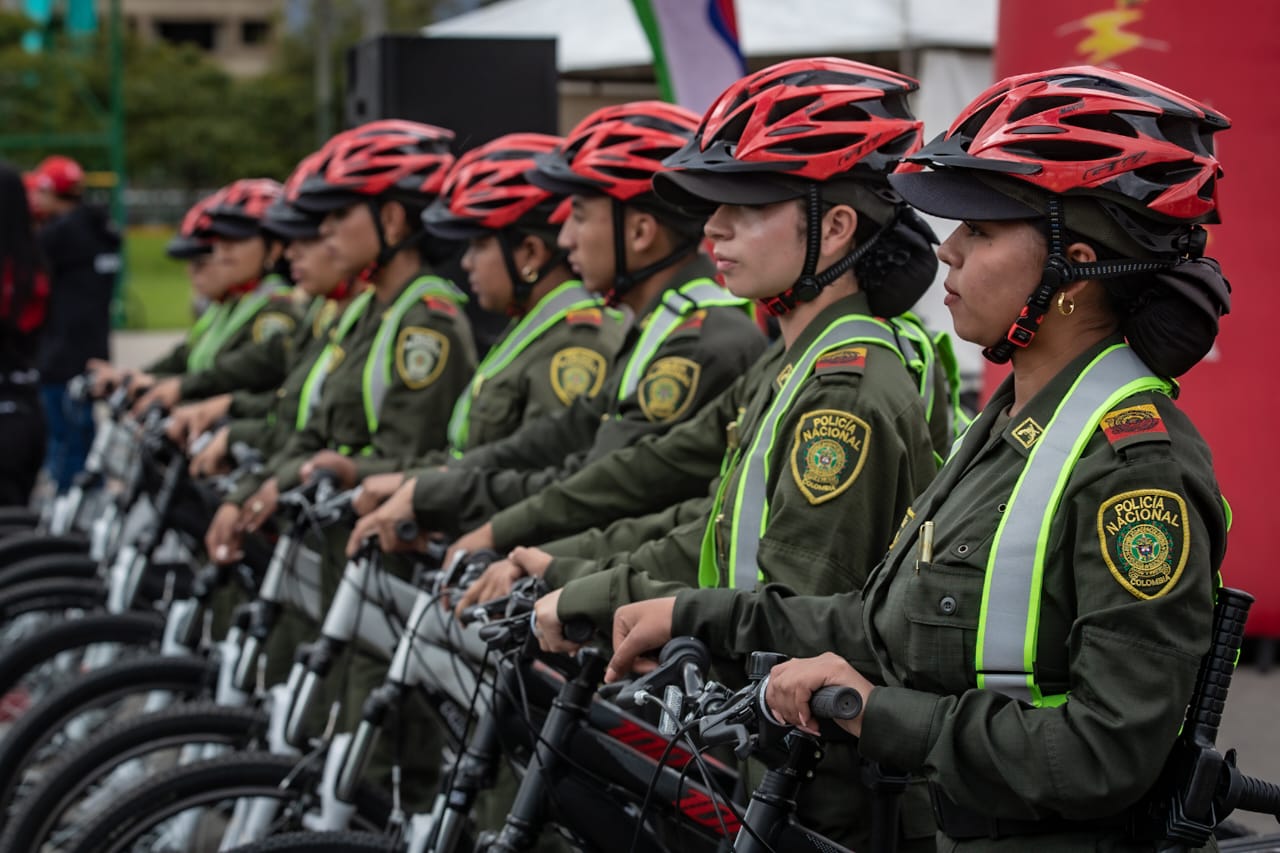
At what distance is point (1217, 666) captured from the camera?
2047 mm

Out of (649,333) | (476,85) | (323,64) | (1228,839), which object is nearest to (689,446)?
(649,333)

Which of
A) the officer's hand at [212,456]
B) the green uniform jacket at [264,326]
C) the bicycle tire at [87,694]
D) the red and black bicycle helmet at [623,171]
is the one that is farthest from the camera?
the green uniform jacket at [264,326]

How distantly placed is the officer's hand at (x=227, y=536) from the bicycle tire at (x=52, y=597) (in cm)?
130

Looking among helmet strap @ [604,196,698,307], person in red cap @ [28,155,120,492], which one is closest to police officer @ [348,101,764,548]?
helmet strap @ [604,196,698,307]

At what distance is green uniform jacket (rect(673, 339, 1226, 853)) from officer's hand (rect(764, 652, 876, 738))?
45mm

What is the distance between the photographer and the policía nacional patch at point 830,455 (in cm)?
281

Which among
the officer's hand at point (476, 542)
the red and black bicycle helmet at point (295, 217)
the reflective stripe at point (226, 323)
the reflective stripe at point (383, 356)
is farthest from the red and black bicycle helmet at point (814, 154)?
the reflective stripe at point (226, 323)

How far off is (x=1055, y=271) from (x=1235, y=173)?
171 inches

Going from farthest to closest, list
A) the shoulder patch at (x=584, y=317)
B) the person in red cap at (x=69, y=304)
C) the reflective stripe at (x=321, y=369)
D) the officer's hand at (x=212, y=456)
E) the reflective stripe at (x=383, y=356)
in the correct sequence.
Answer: the person in red cap at (x=69, y=304)
the officer's hand at (x=212, y=456)
the reflective stripe at (x=321, y=369)
the reflective stripe at (x=383, y=356)
the shoulder patch at (x=584, y=317)

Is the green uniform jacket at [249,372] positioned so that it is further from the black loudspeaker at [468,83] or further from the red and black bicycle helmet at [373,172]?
the red and black bicycle helmet at [373,172]

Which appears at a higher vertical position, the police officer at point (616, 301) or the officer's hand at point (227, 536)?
the police officer at point (616, 301)

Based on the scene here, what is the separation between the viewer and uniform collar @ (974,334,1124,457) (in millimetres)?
2197

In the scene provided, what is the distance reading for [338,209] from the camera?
18.1 feet

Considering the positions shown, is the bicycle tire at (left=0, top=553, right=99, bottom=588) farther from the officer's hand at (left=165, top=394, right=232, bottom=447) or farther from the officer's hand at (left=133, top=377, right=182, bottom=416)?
the officer's hand at (left=133, top=377, right=182, bottom=416)
